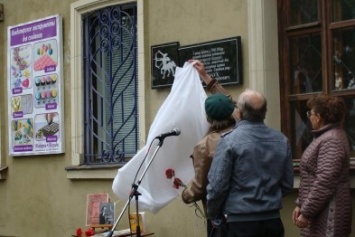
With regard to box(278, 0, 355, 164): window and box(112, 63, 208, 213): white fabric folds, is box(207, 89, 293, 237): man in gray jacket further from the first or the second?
box(278, 0, 355, 164): window

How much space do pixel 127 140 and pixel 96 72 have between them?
3.37 feet

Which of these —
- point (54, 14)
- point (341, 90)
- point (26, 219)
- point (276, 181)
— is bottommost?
point (26, 219)

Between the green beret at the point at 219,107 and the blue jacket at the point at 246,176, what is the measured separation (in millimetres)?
330

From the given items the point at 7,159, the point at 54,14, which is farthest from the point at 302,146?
the point at 7,159

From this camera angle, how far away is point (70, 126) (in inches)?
390

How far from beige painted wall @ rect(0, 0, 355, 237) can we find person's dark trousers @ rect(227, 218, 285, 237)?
5.49 ft

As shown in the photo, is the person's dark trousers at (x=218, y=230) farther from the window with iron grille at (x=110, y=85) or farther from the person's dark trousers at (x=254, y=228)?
the window with iron grille at (x=110, y=85)

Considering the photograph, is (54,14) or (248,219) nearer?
(248,219)

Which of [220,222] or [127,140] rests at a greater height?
[127,140]

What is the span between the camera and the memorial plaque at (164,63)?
8531 millimetres

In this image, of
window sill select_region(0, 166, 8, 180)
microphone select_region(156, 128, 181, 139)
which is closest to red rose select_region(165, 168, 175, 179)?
microphone select_region(156, 128, 181, 139)

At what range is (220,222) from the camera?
5.87m

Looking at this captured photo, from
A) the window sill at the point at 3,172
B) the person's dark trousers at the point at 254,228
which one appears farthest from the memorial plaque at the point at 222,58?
the window sill at the point at 3,172

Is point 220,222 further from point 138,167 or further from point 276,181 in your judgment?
point 138,167
